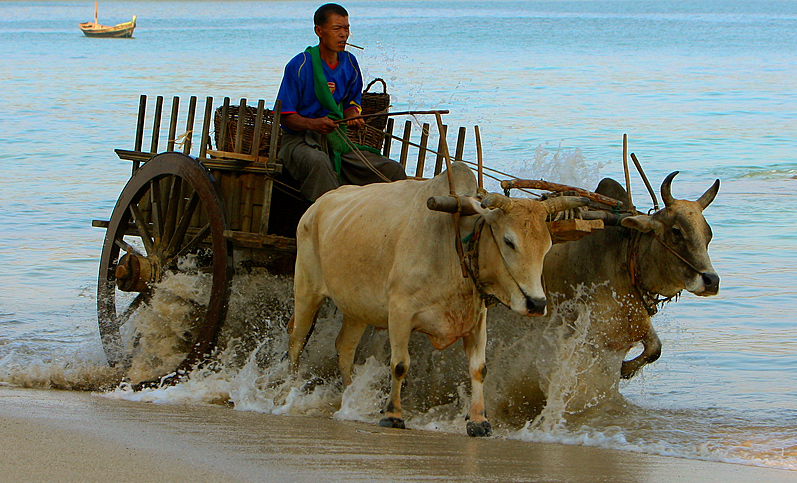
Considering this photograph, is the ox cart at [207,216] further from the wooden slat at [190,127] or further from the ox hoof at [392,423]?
the ox hoof at [392,423]

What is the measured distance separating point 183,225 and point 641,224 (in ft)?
9.90

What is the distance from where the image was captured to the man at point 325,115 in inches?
251

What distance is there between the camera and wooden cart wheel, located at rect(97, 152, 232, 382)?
20.5ft

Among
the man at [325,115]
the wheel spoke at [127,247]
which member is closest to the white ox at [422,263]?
the man at [325,115]

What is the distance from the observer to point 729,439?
5.78 metres

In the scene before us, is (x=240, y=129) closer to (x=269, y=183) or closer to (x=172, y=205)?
(x=269, y=183)

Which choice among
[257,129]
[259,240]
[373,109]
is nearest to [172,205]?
[257,129]

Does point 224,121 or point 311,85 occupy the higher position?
point 311,85

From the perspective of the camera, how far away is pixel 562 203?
5051 mm

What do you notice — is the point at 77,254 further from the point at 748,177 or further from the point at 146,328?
the point at 748,177

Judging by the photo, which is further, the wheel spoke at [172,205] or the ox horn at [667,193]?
the wheel spoke at [172,205]

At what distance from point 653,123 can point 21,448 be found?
2042 centimetres

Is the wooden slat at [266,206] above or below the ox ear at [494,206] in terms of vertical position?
below

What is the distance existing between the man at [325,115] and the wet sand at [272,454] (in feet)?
5.58
